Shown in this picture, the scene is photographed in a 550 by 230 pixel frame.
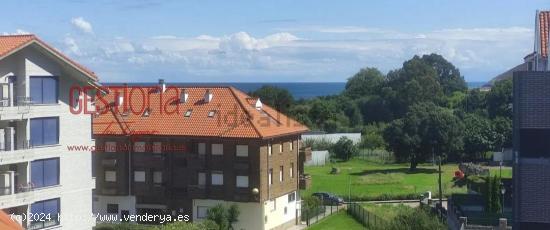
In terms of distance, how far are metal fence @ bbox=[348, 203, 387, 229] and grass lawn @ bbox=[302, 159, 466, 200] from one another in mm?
5619

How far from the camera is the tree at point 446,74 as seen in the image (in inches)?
5561

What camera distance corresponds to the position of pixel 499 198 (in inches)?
1550

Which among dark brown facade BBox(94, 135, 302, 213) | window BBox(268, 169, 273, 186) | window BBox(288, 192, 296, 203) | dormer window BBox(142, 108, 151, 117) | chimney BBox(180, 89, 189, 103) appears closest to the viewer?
dark brown facade BBox(94, 135, 302, 213)

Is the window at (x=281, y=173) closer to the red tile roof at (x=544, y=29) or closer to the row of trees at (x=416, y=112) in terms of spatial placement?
the red tile roof at (x=544, y=29)

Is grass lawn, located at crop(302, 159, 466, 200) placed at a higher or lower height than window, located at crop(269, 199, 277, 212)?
lower

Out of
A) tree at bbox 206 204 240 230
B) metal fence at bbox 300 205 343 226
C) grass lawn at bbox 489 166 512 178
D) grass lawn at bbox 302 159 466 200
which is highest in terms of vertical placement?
tree at bbox 206 204 240 230

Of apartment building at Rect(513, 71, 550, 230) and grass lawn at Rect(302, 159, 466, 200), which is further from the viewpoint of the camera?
grass lawn at Rect(302, 159, 466, 200)

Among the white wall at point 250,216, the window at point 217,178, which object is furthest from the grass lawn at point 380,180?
the window at point 217,178

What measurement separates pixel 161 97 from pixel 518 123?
2272cm

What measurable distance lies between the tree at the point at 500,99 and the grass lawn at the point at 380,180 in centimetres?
2106

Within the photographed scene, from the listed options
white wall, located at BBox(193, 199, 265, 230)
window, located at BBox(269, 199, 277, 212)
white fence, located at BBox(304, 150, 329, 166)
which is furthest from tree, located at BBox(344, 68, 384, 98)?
white wall, located at BBox(193, 199, 265, 230)

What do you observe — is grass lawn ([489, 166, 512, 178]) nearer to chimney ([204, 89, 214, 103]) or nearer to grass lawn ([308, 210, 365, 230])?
grass lawn ([308, 210, 365, 230])

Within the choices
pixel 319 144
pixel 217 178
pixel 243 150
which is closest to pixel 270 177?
pixel 243 150

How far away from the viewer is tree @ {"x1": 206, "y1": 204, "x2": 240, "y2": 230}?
36.3 metres
